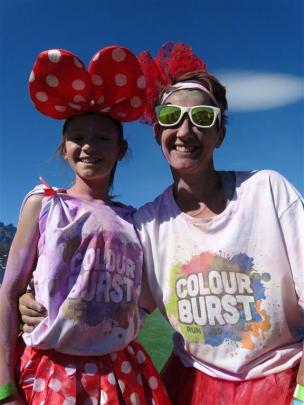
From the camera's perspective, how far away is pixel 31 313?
6.15 ft

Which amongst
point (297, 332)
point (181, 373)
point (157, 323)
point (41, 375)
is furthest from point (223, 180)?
point (157, 323)

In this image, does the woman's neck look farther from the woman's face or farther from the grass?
the grass

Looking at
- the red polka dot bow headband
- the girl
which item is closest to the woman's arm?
the girl

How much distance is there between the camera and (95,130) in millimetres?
Answer: 2139

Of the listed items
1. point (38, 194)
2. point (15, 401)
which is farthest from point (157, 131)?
point (15, 401)

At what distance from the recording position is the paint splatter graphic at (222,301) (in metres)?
1.92

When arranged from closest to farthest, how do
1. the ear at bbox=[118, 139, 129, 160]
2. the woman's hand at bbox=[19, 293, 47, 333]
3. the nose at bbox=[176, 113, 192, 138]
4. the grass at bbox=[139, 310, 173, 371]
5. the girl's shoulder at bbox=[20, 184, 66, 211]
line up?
the woman's hand at bbox=[19, 293, 47, 333], the girl's shoulder at bbox=[20, 184, 66, 211], the nose at bbox=[176, 113, 192, 138], the ear at bbox=[118, 139, 129, 160], the grass at bbox=[139, 310, 173, 371]

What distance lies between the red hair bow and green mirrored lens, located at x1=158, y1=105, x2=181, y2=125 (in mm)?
179

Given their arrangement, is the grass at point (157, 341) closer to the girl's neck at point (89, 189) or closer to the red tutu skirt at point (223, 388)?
the red tutu skirt at point (223, 388)

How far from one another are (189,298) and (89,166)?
0.68m

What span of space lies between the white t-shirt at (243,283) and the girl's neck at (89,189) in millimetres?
385

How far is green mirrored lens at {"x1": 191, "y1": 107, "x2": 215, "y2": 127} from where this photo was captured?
7.08 ft

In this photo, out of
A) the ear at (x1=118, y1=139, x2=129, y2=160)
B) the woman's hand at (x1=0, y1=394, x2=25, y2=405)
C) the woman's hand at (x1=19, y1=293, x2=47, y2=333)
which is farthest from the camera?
the ear at (x1=118, y1=139, x2=129, y2=160)

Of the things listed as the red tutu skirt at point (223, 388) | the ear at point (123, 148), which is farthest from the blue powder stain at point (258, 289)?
the ear at point (123, 148)
